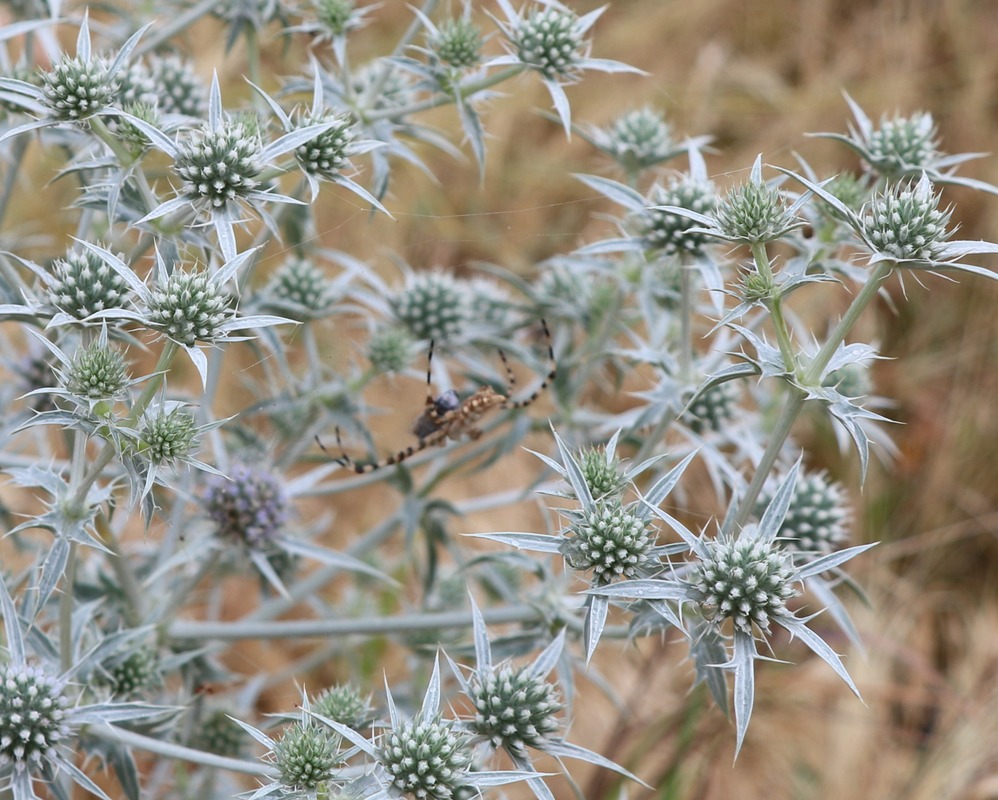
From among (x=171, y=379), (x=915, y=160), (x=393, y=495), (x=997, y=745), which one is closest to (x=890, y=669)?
(x=997, y=745)

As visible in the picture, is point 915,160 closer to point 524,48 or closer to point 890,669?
point 524,48

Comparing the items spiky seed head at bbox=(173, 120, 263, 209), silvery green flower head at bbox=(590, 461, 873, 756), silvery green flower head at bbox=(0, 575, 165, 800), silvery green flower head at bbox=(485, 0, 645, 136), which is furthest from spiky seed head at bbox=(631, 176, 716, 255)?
silvery green flower head at bbox=(0, 575, 165, 800)

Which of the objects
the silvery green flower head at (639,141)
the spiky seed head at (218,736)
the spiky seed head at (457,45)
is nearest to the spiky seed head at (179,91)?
the spiky seed head at (457,45)

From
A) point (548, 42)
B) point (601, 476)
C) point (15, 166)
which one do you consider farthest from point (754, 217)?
point (15, 166)

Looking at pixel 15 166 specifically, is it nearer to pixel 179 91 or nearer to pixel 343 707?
pixel 179 91

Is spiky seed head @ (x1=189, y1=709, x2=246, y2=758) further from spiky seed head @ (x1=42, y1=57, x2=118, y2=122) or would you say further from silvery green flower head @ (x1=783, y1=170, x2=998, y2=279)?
silvery green flower head @ (x1=783, y1=170, x2=998, y2=279)

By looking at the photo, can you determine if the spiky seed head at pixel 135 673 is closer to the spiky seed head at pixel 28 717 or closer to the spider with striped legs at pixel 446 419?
the spiky seed head at pixel 28 717
